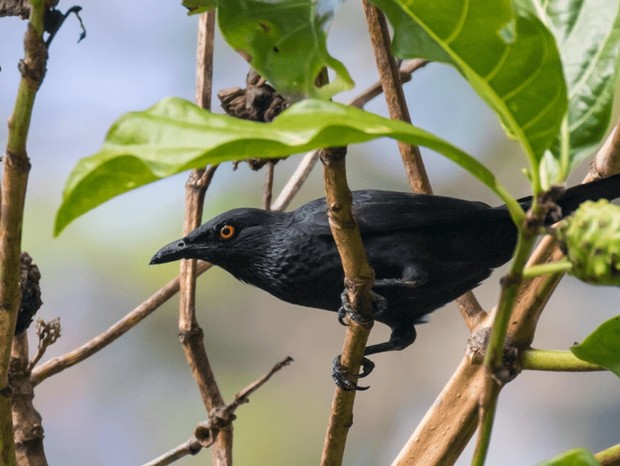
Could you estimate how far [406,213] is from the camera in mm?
2381

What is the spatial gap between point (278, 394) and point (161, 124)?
3184 millimetres

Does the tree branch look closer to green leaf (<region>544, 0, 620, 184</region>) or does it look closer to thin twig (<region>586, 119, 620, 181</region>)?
green leaf (<region>544, 0, 620, 184</region>)

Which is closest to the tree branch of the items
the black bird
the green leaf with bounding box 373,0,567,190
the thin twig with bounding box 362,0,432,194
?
the green leaf with bounding box 373,0,567,190

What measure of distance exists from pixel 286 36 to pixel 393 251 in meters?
1.18

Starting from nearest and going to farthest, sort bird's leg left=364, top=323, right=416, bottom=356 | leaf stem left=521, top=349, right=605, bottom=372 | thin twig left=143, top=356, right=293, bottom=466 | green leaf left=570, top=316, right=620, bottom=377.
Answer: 1. green leaf left=570, top=316, right=620, bottom=377
2. leaf stem left=521, top=349, right=605, bottom=372
3. thin twig left=143, top=356, right=293, bottom=466
4. bird's leg left=364, top=323, right=416, bottom=356

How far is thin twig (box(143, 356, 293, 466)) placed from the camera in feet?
5.92

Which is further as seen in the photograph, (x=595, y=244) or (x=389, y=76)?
(x=389, y=76)

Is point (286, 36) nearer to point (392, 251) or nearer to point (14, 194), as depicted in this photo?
point (14, 194)

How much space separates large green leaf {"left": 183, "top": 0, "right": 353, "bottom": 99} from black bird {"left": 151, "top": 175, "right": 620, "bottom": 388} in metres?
1.08

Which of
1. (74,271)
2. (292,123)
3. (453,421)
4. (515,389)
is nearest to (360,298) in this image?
(453,421)

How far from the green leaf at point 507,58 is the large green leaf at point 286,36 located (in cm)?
28

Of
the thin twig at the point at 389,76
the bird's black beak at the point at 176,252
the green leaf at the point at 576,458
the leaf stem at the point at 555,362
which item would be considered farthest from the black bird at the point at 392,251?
the green leaf at the point at 576,458

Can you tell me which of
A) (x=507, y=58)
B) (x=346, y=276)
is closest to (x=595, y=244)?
(x=507, y=58)

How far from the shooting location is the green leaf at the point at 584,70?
3.14 feet
